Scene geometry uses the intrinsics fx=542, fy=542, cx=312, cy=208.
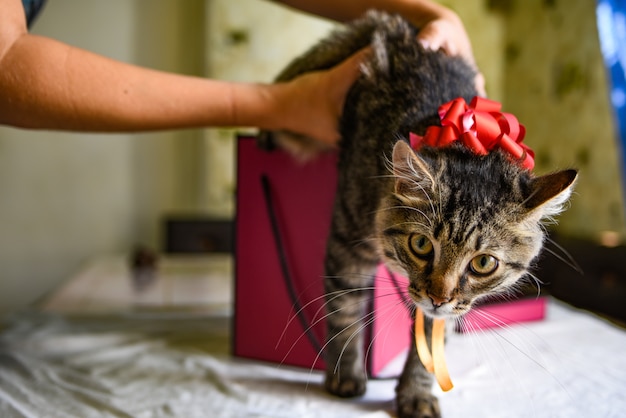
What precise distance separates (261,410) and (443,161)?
43 centimetres

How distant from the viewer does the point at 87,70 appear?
0.77 meters

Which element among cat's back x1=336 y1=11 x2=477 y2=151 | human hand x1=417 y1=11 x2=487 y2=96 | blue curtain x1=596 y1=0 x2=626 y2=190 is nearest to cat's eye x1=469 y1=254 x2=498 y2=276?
cat's back x1=336 y1=11 x2=477 y2=151

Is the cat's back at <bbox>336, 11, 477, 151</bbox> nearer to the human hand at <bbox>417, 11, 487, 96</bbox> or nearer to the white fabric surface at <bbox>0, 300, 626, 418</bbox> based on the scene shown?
the human hand at <bbox>417, 11, 487, 96</bbox>

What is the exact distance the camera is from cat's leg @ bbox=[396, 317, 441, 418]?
0.75m

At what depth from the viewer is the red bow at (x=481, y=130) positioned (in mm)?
695

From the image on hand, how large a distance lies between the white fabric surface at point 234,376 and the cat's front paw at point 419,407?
0.02m

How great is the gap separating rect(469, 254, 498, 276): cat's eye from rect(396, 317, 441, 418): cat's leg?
13cm

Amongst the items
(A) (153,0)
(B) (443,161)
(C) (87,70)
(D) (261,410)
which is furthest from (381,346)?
(A) (153,0)

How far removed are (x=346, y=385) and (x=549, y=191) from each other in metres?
0.41

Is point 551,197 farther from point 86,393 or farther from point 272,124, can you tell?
point 86,393

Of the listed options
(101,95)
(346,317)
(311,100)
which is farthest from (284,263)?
(101,95)

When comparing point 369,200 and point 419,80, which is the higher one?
point 419,80

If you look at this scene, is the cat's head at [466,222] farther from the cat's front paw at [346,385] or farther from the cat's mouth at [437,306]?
the cat's front paw at [346,385]

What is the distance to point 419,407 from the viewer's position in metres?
0.75
